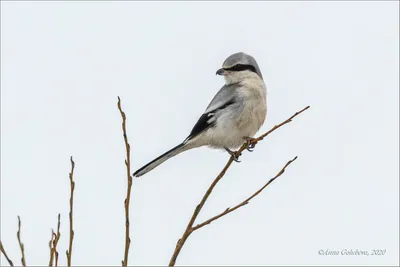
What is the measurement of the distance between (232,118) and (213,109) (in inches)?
9.6

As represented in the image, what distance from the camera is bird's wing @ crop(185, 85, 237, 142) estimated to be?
557 cm

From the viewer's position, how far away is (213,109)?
18.5ft

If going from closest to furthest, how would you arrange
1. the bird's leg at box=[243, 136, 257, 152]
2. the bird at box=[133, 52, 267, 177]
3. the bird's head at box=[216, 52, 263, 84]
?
the bird's leg at box=[243, 136, 257, 152] < the bird at box=[133, 52, 267, 177] < the bird's head at box=[216, 52, 263, 84]

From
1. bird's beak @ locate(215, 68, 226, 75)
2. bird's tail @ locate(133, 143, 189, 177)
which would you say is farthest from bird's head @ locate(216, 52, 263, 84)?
bird's tail @ locate(133, 143, 189, 177)

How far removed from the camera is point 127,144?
101 inches

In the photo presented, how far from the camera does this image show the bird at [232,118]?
18.0ft

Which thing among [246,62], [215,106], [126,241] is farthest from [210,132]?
[126,241]

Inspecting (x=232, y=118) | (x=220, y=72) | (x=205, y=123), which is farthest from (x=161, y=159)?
(x=220, y=72)

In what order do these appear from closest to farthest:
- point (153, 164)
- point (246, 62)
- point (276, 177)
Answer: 1. point (276, 177)
2. point (153, 164)
3. point (246, 62)

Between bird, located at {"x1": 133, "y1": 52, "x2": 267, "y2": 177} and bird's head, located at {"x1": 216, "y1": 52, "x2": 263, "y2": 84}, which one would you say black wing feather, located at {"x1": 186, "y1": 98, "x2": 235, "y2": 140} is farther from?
bird's head, located at {"x1": 216, "y1": 52, "x2": 263, "y2": 84}

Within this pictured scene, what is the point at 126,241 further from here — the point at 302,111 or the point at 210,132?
the point at 210,132

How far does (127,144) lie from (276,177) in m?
0.76

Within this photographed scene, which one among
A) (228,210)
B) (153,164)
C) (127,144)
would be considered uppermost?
(127,144)

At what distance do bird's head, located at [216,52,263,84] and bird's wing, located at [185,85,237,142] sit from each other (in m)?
0.13
